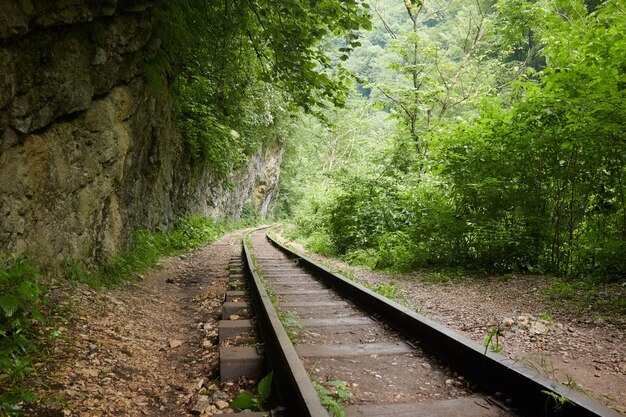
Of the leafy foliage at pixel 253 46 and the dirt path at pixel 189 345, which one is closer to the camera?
Answer: the dirt path at pixel 189 345

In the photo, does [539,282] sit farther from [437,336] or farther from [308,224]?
[308,224]

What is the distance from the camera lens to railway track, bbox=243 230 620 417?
229cm

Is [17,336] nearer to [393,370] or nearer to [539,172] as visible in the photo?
[393,370]

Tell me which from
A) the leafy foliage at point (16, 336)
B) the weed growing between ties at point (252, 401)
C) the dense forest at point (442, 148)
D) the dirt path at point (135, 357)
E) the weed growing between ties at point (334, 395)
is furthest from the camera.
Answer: the dense forest at point (442, 148)

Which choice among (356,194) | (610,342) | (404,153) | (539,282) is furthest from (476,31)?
(610,342)

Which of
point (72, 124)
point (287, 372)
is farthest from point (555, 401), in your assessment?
point (72, 124)

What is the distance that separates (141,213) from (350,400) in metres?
7.52

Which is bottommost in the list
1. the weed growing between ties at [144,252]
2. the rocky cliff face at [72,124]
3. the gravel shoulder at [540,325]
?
the weed growing between ties at [144,252]

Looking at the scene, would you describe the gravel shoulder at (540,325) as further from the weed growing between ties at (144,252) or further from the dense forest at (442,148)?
the weed growing between ties at (144,252)

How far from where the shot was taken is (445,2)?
687 inches

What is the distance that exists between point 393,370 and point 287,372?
0.92 meters

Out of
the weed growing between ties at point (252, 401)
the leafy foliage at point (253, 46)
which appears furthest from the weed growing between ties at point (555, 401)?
the leafy foliage at point (253, 46)

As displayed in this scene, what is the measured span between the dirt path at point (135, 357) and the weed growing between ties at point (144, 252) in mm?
321

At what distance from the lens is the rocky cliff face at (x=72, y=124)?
389 centimetres
